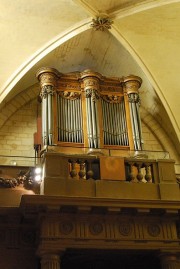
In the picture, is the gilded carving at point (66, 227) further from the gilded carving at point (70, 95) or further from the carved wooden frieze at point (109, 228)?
the gilded carving at point (70, 95)

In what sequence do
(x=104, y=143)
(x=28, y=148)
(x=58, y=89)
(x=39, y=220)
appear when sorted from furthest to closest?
1. (x=28, y=148)
2. (x=58, y=89)
3. (x=104, y=143)
4. (x=39, y=220)

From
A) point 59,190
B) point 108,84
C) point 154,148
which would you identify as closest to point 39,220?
point 59,190

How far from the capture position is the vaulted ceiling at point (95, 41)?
1318 centimetres

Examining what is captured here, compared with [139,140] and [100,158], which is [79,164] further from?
[139,140]

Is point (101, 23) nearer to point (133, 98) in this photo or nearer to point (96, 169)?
point (133, 98)

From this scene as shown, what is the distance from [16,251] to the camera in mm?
9492

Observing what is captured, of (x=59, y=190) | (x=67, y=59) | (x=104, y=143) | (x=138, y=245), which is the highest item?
(x=67, y=59)

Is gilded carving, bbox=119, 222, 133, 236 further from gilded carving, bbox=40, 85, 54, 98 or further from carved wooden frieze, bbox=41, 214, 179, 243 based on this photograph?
gilded carving, bbox=40, 85, 54, 98

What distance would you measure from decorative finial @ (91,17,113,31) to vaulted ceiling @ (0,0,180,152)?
0.33 feet

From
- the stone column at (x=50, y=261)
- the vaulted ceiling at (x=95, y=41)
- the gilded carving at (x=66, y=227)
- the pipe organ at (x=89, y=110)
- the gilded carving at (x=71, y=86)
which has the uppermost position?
the vaulted ceiling at (x=95, y=41)

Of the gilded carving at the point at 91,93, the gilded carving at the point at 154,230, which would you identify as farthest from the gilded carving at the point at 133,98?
the gilded carving at the point at 154,230

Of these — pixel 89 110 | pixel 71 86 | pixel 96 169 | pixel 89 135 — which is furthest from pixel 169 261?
pixel 71 86

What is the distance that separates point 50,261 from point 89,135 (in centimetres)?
409

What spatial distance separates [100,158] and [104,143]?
2157 mm
